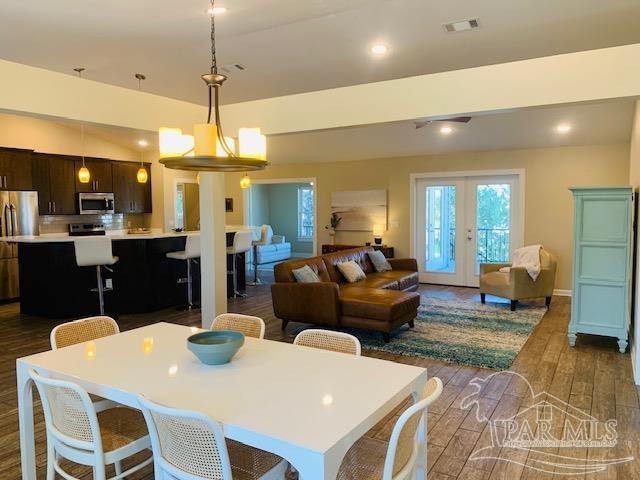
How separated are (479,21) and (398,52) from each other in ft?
2.71

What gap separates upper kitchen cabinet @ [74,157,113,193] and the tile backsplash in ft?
1.86

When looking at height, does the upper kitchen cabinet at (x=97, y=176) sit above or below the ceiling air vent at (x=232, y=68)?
below

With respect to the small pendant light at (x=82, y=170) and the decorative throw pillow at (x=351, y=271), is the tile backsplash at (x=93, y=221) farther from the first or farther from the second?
the decorative throw pillow at (x=351, y=271)

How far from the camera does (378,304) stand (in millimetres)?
4785

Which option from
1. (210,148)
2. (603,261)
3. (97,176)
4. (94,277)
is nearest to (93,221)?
(97,176)

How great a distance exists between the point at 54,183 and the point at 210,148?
6.90 metres

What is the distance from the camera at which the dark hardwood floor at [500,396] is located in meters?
2.60

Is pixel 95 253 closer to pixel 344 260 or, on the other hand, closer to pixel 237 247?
pixel 237 247

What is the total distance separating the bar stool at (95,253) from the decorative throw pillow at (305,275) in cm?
229

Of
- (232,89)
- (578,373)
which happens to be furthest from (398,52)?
(578,373)

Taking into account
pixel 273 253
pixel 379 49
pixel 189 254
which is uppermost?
pixel 379 49

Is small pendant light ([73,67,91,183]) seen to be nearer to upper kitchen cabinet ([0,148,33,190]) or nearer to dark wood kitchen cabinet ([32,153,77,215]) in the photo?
dark wood kitchen cabinet ([32,153,77,215])

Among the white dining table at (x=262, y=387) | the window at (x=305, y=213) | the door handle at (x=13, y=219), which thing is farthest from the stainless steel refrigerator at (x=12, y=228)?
the window at (x=305, y=213)

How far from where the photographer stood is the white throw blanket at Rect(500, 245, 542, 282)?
20.8 feet
